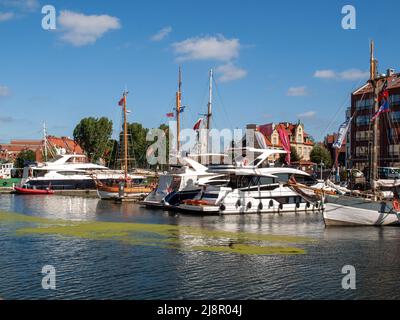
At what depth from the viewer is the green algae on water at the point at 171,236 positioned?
36.3 meters

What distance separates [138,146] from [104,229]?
410 ft

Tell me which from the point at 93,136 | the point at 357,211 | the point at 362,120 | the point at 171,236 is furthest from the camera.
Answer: the point at 93,136

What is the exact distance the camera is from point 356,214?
4838cm

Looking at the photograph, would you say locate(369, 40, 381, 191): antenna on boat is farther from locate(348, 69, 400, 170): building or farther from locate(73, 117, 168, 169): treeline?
locate(73, 117, 168, 169): treeline

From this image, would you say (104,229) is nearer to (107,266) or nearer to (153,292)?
(107,266)

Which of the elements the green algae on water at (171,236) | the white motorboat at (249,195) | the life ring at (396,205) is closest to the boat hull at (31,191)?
the white motorboat at (249,195)

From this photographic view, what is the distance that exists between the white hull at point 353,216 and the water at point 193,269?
383cm

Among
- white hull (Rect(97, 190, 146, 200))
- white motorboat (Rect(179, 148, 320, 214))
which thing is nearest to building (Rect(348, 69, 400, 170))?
white motorboat (Rect(179, 148, 320, 214))

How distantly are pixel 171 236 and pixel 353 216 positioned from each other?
17.6 meters

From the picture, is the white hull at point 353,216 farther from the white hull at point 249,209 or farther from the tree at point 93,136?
the tree at point 93,136

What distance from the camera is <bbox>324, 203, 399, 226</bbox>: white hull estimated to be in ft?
159

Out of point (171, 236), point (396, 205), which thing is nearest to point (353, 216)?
point (396, 205)

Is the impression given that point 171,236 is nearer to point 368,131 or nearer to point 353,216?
point 353,216
